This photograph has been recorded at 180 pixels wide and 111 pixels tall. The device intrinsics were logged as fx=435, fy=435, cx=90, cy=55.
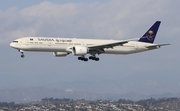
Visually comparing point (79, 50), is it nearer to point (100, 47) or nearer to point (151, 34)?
point (100, 47)

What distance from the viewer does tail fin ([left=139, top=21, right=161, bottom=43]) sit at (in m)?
86.0

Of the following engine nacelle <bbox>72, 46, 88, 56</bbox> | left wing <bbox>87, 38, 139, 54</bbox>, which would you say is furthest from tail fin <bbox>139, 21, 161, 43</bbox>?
engine nacelle <bbox>72, 46, 88, 56</bbox>

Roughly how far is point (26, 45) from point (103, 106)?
130 m

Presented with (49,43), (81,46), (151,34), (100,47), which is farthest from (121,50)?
(49,43)

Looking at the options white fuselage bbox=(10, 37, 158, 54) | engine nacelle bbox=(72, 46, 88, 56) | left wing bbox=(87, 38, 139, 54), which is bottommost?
engine nacelle bbox=(72, 46, 88, 56)

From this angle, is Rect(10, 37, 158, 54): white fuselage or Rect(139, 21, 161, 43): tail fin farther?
Rect(139, 21, 161, 43): tail fin

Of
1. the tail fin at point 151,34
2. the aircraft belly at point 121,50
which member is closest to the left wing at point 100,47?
the aircraft belly at point 121,50

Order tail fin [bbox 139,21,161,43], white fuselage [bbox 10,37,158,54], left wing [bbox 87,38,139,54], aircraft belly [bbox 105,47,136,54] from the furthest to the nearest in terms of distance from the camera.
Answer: tail fin [bbox 139,21,161,43], aircraft belly [bbox 105,47,136,54], left wing [bbox 87,38,139,54], white fuselage [bbox 10,37,158,54]

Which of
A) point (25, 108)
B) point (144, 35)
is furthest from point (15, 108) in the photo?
point (144, 35)

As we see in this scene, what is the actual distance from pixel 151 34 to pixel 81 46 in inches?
726

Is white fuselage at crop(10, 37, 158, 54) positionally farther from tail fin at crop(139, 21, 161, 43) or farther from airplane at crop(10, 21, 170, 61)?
tail fin at crop(139, 21, 161, 43)

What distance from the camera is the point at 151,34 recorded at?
87812mm

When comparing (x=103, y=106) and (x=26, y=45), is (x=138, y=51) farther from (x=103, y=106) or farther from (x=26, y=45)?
(x=103, y=106)

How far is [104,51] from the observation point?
7900 cm
